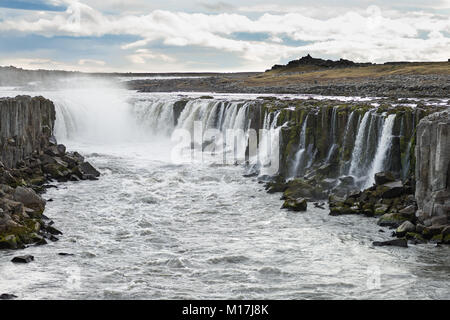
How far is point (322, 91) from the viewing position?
2825 inches

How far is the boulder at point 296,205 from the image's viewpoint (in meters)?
30.7

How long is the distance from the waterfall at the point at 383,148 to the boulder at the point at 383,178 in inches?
77.0

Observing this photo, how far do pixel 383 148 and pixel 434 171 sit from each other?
756 cm

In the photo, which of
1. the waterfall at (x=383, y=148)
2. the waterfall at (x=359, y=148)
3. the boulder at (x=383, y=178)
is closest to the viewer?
the boulder at (x=383, y=178)

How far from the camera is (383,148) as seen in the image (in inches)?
1320

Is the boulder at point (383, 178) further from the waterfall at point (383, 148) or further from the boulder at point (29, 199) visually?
the boulder at point (29, 199)

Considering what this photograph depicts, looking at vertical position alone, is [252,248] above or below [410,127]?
below

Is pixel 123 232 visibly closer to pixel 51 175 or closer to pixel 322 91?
pixel 51 175


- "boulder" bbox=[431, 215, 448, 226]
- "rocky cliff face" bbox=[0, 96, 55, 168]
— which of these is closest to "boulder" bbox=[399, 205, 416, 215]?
"boulder" bbox=[431, 215, 448, 226]

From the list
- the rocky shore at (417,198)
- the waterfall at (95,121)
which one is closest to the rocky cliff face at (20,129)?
the waterfall at (95,121)

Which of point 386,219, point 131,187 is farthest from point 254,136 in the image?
point 386,219

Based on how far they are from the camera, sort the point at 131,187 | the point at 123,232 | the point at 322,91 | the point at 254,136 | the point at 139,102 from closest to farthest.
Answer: the point at 123,232, the point at 131,187, the point at 254,136, the point at 139,102, the point at 322,91

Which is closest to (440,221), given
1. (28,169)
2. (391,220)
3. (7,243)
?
(391,220)
